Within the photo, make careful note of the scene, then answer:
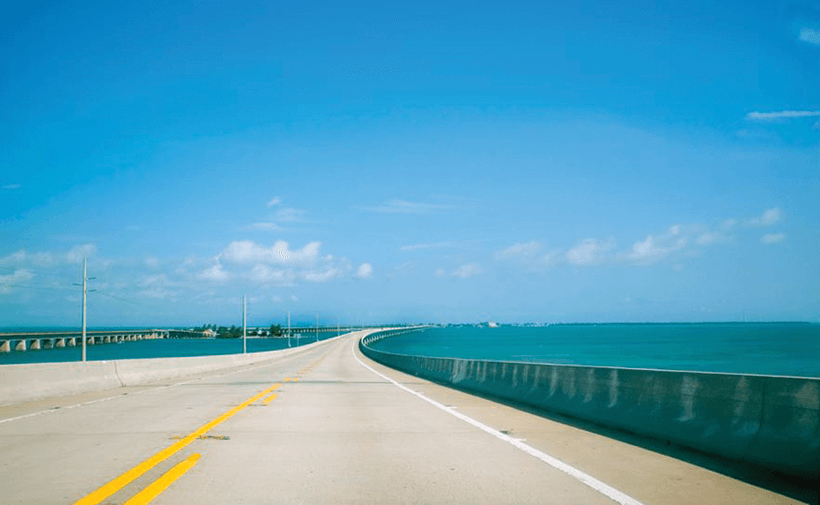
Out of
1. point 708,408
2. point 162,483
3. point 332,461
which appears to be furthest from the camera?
point 708,408

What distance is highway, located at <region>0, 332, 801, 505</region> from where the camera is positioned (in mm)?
6727

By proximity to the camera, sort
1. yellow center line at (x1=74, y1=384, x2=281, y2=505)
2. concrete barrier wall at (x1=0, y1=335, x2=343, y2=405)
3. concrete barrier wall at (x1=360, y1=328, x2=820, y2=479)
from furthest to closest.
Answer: concrete barrier wall at (x1=0, y1=335, x2=343, y2=405) < concrete barrier wall at (x1=360, y1=328, x2=820, y2=479) < yellow center line at (x1=74, y1=384, x2=281, y2=505)

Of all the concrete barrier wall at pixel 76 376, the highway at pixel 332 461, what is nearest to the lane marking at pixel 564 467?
the highway at pixel 332 461

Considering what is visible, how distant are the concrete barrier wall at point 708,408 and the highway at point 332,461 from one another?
56 cm

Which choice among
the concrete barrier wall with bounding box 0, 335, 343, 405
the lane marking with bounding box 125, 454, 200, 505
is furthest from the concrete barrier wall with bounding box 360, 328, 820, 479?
the concrete barrier wall with bounding box 0, 335, 343, 405

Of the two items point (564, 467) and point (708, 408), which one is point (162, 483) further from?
point (708, 408)

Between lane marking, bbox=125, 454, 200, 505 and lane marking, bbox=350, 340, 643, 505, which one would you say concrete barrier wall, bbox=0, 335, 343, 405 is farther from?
lane marking, bbox=350, 340, 643, 505

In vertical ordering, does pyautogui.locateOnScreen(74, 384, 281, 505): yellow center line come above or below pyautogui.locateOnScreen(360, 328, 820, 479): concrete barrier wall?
below

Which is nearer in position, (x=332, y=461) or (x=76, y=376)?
(x=332, y=461)

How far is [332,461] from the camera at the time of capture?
28.2ft

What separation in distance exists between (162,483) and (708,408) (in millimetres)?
6496

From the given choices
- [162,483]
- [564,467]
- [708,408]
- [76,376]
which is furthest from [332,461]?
[76,376]

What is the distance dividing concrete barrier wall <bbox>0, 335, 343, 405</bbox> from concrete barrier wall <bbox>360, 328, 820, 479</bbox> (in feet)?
40.1

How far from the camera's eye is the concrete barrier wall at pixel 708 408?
7293 mm
